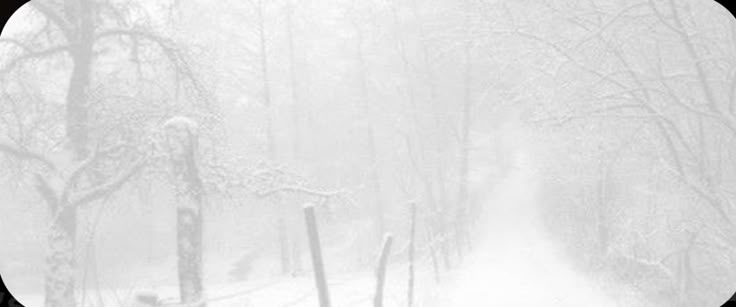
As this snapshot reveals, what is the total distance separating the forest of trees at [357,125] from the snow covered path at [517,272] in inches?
32.5

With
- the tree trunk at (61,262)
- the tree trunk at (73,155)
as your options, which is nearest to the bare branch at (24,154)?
the tree trunk at (73,155)

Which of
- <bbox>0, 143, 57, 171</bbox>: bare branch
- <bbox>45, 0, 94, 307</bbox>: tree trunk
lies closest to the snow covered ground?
<bbox>45, 0, 94, 307</bbox>: tree trunk

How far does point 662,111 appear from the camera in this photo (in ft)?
32.4

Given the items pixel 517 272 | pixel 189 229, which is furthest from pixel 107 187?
pixel 517 272

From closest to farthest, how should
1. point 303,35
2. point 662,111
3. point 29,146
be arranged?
point 662,111 → point 29,146 → point 303,35

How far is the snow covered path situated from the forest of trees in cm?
83

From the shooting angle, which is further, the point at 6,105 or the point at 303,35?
the point at 303,35

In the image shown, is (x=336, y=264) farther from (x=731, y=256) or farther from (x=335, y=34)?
(x=731, y=256)

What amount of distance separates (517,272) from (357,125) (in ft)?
45.6

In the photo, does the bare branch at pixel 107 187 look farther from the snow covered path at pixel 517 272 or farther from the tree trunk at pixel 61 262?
the snow covered path at pixel 517 272

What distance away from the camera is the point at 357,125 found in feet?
104

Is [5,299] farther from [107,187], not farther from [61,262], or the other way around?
[61,262]

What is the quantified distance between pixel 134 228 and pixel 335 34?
47.8ft

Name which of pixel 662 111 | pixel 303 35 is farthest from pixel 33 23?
pixel 303 35
